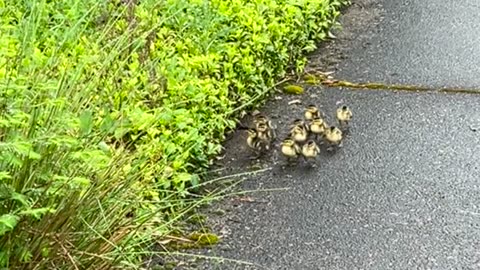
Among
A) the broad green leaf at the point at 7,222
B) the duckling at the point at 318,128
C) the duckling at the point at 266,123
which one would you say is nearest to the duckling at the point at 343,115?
the duckling at the point at 318,128

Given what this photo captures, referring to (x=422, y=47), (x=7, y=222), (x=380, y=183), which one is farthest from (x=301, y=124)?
(x=7, y=222)

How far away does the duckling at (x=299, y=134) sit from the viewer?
15.2 ft

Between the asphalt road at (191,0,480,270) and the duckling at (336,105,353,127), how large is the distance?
0.28 ft

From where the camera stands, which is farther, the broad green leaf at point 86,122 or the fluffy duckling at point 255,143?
the fluffy duckling at point 255,143

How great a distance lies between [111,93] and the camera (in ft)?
12.7

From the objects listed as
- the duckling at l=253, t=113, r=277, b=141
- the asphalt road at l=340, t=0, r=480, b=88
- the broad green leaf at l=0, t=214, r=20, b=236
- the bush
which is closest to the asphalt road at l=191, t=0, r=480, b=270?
the asphalt road at l=340, t=0, r=480, b=88

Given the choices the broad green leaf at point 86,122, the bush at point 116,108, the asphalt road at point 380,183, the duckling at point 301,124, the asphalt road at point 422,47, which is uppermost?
the broad green leaf at point 86,122

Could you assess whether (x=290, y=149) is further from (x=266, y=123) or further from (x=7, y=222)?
(x=7, y=222)

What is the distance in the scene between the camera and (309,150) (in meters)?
4.52

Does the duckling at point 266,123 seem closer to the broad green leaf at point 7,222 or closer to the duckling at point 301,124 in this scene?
the duckling at point 301,124

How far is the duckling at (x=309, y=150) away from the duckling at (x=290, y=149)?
0.12ft

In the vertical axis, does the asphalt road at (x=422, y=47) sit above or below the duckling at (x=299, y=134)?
below

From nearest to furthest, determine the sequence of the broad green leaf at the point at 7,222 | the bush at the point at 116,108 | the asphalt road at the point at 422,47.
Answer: the broad green leaf at the point at 7,222, the bush at the point at 116,108, the asphalt road at the point at 422,47

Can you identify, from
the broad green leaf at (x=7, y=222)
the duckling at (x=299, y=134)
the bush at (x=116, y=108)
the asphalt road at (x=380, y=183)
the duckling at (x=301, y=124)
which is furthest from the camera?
the duckling at (x=301, y=124)
